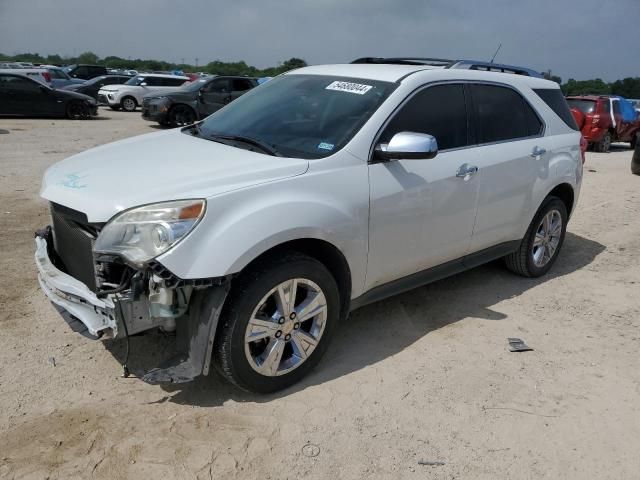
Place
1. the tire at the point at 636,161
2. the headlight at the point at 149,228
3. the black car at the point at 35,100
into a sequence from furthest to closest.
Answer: the black car at the point at 35,100, the tire at the point at 636,161, the headlight at the point at 149,228

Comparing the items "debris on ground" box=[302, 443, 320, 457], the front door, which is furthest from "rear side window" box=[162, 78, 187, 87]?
"debris on ground" box=[302, 443, 320, 457]

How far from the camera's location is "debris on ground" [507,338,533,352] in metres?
3.94

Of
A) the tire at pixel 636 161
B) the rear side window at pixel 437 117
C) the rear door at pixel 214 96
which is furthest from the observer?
the rear door at pixel 214 96

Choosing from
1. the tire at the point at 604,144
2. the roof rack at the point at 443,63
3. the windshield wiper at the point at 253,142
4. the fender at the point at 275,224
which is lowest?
the tire at the point at 604,144

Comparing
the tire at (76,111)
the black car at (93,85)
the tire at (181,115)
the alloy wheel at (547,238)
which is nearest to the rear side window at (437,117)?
the alloy wheel at (547,238)

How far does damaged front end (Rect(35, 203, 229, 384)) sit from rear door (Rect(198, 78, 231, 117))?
14320 mm

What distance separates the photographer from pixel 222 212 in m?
2.81

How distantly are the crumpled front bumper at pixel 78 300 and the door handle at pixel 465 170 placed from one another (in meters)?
2.47

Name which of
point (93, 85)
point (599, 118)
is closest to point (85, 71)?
point (93, 85)

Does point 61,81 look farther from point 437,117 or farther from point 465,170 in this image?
point 465,170

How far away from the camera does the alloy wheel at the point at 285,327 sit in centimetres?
306

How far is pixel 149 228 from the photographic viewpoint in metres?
2.72

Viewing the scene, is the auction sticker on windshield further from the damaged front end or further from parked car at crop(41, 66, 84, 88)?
parked car at crop(41, 66, 84, 88)

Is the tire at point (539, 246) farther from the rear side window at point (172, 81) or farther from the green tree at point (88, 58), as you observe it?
the green tree at point (88, 58)
